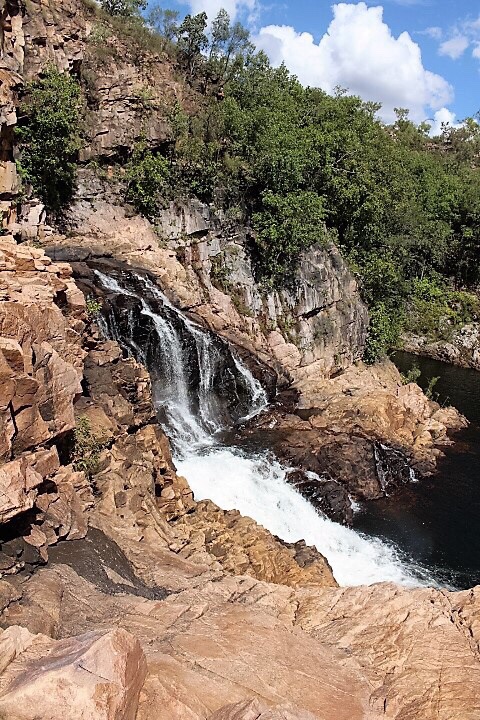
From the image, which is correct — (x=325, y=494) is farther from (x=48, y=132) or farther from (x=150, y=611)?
(x=48, y=132)

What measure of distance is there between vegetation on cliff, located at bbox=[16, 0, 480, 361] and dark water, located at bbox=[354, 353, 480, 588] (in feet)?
29.2

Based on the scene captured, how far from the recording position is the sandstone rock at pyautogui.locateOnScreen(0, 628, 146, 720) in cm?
373

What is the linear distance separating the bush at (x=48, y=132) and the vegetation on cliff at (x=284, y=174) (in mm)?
64

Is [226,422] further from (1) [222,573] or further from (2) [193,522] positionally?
(1) [222,573]

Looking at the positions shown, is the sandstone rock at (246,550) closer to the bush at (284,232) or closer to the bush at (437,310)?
the bush at (284,232)

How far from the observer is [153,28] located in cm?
3038

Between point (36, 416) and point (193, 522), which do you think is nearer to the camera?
point (36, 416)

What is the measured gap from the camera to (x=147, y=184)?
80.7 ft

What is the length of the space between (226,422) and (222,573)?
35.0 feet

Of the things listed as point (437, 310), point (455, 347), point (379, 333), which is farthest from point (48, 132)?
point (437, 310)

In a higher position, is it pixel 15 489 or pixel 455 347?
pixel 455 347

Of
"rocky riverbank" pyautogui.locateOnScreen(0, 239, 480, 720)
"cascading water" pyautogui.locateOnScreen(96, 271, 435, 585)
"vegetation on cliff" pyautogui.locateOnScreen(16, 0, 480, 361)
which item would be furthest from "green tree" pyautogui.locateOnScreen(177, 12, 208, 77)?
"rocky riverbank" pyautogui.locateOnScreen(0, 239, 480, 720)

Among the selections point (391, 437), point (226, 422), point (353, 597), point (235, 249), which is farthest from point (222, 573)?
point (235, 249)

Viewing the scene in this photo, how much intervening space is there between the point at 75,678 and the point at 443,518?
15444 millimetres
